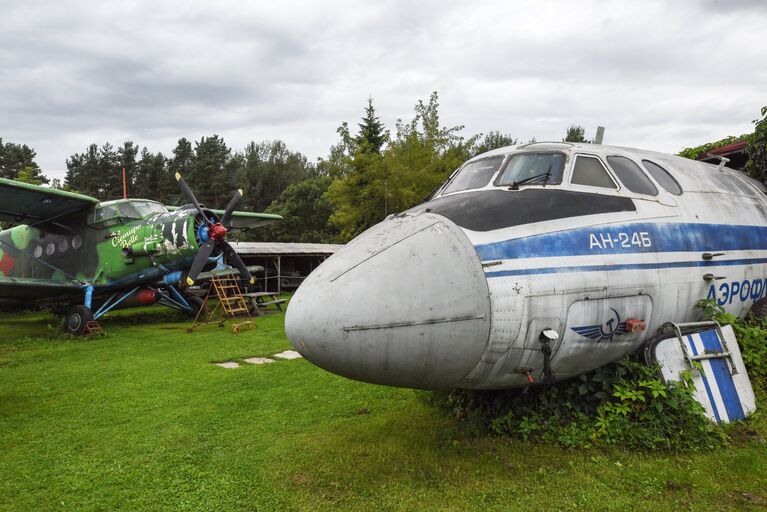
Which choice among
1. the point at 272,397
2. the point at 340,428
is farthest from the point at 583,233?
the point at 272,397

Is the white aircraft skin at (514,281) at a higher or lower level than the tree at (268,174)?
lower

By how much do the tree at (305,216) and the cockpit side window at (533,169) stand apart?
47.7 metres

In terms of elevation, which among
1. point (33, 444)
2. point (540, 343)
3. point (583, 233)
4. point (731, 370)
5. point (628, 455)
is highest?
point (583, 233)

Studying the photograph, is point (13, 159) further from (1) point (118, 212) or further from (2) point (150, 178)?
(1) point (118, 212)

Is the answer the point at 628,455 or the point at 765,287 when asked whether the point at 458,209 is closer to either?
the point at 628,455

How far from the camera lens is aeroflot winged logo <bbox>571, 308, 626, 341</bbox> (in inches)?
170

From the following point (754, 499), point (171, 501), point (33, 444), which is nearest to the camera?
point (754, 499)

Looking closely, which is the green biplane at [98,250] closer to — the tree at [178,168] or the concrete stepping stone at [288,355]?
the concrete stepping stone at [288,355]

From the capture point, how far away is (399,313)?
352 centimetres

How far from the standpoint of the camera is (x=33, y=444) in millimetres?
5801

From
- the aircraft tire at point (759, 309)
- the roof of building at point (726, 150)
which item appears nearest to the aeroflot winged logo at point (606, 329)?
the aircraft tire at point (759, 309)

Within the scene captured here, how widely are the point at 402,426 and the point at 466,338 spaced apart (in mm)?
2634

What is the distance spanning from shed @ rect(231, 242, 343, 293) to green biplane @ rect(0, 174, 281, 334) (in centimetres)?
808

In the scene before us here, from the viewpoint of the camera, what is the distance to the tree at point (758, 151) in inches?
344
